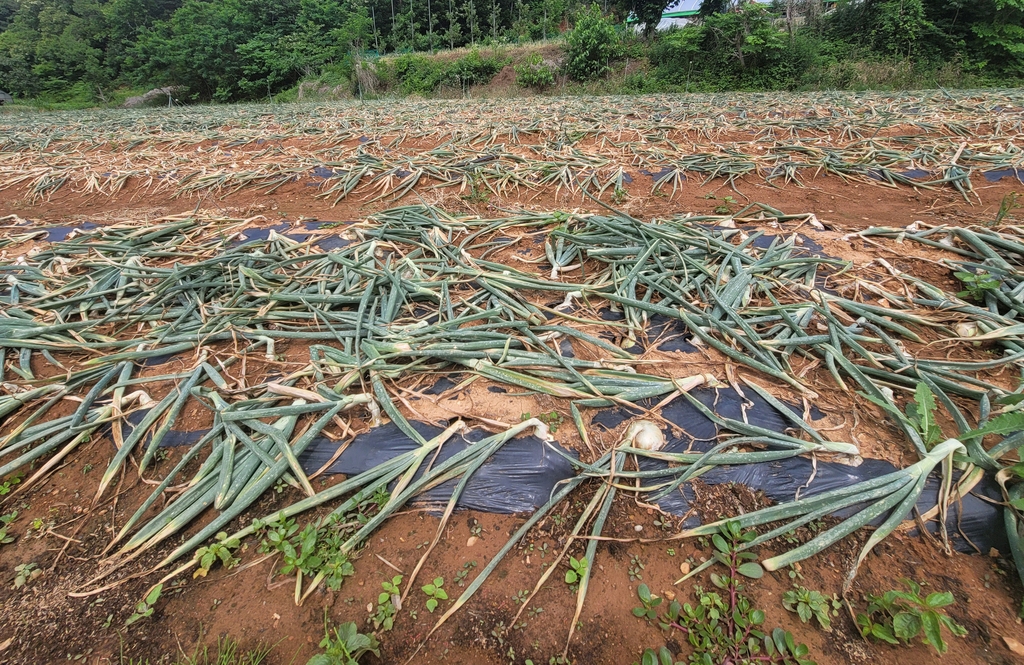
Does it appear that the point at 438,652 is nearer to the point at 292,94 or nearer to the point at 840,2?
the point at 840,2

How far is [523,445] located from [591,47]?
21539mm

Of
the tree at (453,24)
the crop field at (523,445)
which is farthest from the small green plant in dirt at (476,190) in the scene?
the tree at (453,24)

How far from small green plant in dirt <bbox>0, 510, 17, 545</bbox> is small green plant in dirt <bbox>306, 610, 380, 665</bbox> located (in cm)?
133

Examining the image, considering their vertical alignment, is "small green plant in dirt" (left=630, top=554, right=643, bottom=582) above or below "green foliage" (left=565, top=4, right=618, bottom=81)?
below

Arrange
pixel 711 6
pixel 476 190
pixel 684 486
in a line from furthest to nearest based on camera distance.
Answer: pixel 711 6 → pixel 476 190 → pixel 684 486

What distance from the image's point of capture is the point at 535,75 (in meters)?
19.4

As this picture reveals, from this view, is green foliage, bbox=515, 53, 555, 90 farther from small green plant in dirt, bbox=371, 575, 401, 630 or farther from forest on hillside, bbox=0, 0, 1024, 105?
small green plant in dirt, bbox=371, 575, 401, 630

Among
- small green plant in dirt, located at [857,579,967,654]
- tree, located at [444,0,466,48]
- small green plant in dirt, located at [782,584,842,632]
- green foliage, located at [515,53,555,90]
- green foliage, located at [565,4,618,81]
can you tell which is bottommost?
small green plant in dirt, located at [782,584,842,632]

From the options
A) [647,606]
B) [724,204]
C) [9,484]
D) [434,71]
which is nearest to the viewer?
[647,606]

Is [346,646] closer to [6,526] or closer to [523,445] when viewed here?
[523,445]

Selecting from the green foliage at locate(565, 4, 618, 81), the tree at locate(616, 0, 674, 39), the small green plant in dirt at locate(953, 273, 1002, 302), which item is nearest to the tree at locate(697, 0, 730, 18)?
the tree at locate(616, 0, 674, 39)

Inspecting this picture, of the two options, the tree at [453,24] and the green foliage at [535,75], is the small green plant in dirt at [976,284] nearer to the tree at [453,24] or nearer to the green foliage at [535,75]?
the green foliage at [535,75]

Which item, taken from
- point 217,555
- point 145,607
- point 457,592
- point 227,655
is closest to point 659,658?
point 457,592

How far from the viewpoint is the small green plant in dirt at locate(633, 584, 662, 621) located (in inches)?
53.4
